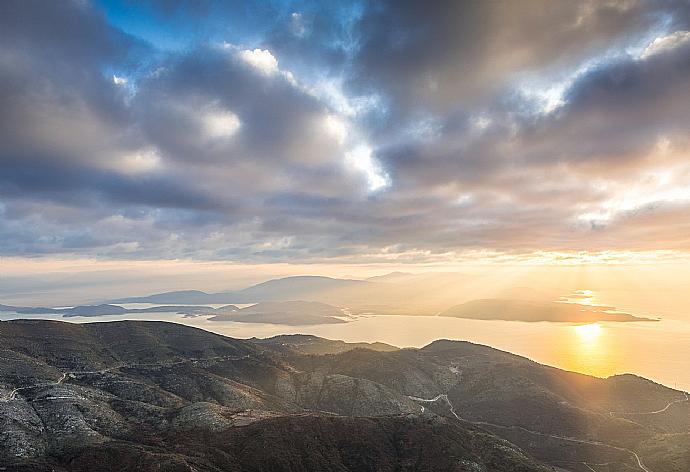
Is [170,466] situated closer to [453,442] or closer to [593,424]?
[453,442]

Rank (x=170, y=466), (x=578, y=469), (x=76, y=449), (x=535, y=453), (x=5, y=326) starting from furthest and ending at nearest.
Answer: (x=5, y=326) < (x=535, y=453) < (x=578, y=469) < (x=76, y=449) < (x=170, y=466)

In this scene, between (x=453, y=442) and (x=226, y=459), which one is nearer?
(x=226, y=459)

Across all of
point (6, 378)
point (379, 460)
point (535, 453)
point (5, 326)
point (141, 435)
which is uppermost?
point (5, 326)

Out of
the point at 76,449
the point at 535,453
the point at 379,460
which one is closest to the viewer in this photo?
the point at 76,449

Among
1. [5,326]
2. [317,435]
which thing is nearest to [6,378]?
[5,326]

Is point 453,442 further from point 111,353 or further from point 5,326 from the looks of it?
point 5,326

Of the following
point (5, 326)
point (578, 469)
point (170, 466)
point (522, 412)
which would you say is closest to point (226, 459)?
point (170, 466)

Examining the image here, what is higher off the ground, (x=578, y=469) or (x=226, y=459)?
(x=226, y=459)
